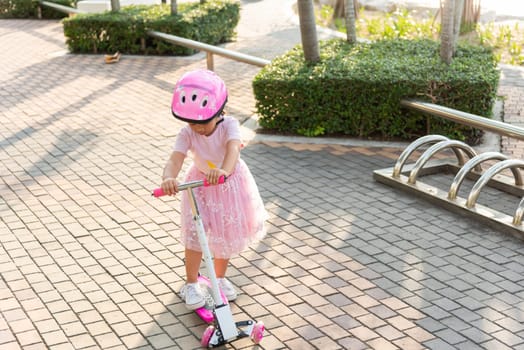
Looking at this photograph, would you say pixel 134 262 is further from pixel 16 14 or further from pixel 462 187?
pixel 16 14

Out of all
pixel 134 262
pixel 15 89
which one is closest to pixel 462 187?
pixel 134 262

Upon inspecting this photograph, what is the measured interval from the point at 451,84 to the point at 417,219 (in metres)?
2.32

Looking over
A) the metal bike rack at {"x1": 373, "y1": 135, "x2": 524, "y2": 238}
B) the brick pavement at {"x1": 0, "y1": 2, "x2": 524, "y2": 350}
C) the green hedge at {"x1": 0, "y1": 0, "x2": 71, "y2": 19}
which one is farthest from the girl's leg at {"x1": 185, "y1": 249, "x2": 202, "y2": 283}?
the green hedge at {"x1": 0, "y1": 0, "x2": 71, "y2": 19}

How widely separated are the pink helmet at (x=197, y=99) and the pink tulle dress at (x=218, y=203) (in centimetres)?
31

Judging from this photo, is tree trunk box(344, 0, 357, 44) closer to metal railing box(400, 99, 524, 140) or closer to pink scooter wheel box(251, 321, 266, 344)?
metal railing box(400, 99, 524, 140)

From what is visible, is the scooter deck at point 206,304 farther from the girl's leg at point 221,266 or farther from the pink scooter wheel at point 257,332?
the pink scooter wheel at point 257,332

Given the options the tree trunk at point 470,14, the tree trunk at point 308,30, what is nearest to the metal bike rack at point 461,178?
the tree trunk at point 308,30

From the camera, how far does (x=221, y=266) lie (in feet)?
17.4

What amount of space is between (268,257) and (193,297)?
106 centimetres

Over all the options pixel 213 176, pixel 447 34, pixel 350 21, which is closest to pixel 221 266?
pixel 213 176

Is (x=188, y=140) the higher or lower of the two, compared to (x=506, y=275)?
higher

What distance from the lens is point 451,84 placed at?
851 centimetres

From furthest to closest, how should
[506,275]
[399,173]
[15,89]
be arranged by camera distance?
1. [15,89]
2. [399,173]
3. [506,275]

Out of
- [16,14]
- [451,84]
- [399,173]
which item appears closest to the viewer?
[399,173]
